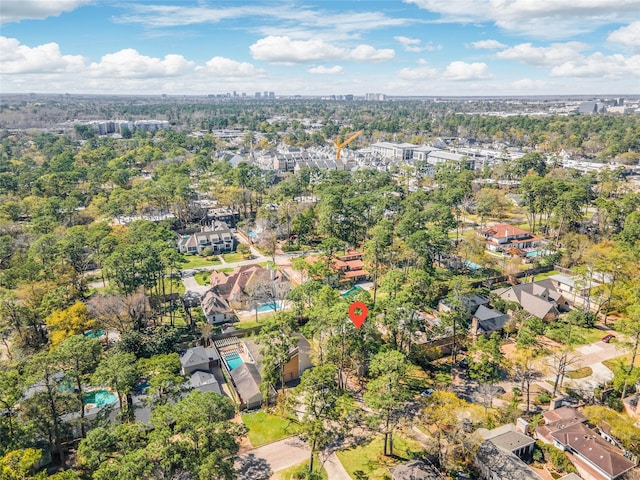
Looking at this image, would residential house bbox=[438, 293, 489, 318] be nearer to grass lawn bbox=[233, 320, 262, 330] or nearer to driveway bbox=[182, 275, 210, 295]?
grass lawn bbox=[233, 320, 262, 330]

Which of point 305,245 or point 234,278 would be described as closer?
point 234,278

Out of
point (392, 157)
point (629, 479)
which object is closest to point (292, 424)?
point (629, 479)

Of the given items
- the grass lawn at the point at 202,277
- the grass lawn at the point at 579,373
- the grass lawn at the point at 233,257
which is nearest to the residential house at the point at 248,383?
the grass lawn at the point at 202,277

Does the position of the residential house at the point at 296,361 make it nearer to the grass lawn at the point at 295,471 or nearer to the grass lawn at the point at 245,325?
the grass lawn at the point at 245,325

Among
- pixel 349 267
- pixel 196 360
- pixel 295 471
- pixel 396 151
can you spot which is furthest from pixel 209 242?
pixel 396 151

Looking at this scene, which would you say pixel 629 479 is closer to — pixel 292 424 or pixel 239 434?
pixel 292 424
